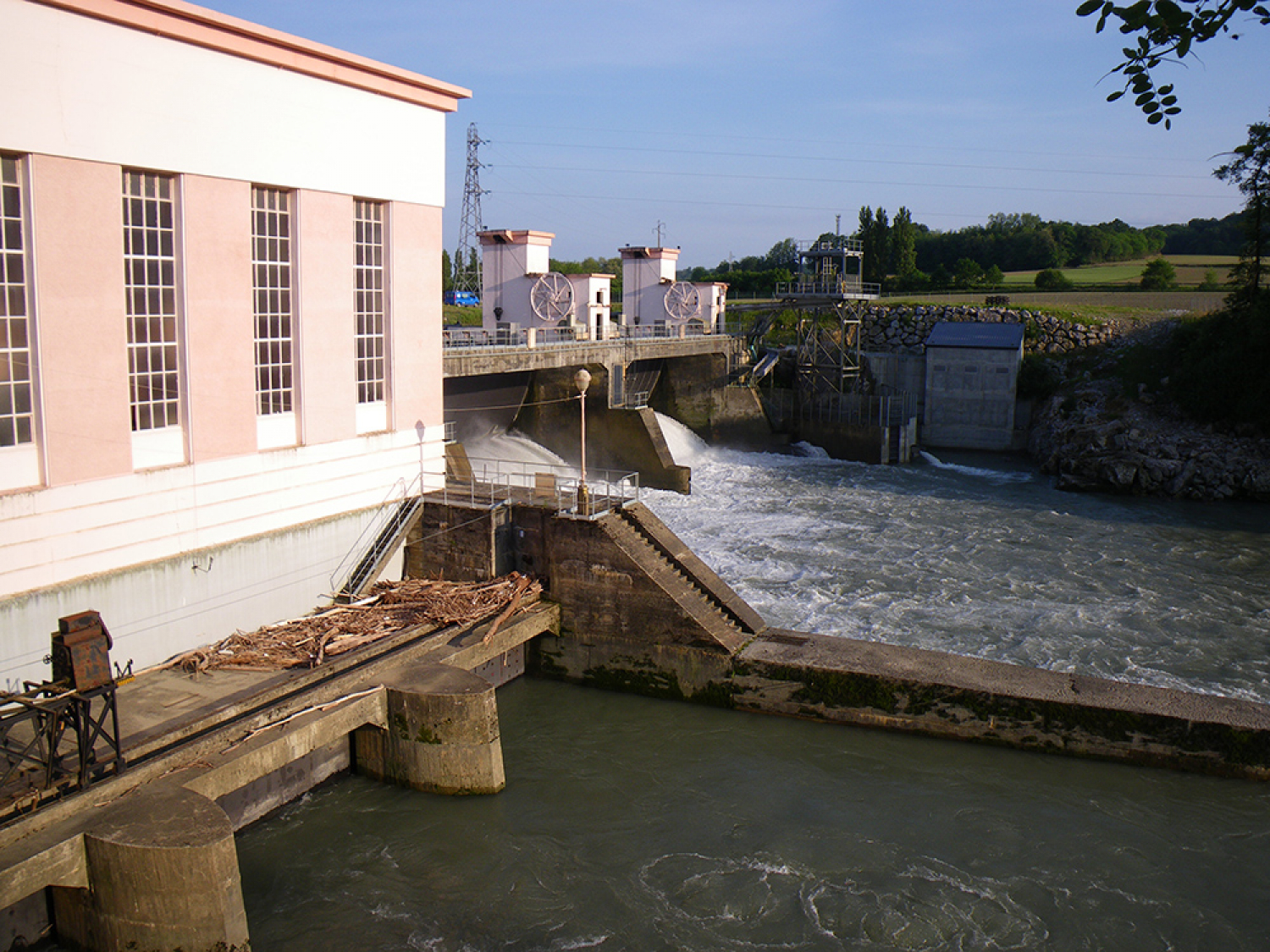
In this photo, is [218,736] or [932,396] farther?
[932,396]

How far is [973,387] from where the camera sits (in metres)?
42.5

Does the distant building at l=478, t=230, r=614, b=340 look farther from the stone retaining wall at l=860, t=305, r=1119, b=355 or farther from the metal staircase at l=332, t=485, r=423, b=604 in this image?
the stone retaining wall at l=860, t=305, r=1119, b=355

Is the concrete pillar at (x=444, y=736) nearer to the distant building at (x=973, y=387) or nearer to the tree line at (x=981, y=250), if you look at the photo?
the distant building at (x=973, y=387)

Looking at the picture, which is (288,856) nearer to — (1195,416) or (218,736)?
(218,736)

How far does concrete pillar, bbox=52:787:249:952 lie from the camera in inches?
357

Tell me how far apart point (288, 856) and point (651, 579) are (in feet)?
22.1

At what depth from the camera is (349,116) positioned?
53.7 ft

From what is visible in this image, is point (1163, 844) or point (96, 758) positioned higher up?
point (96, 758)

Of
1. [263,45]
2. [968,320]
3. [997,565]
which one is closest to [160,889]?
[263,45]

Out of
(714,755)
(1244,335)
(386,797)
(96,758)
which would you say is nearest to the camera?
(96,758)

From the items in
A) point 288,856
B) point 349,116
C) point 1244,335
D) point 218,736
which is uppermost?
point 349,116

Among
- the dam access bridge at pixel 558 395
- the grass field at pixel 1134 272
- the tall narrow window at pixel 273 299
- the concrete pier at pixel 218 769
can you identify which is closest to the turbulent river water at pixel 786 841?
the concrete pier at pixel 218 769

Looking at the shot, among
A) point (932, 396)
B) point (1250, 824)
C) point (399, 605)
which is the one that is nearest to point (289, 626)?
point (399, 605)

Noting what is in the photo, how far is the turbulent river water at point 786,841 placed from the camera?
10.3m
